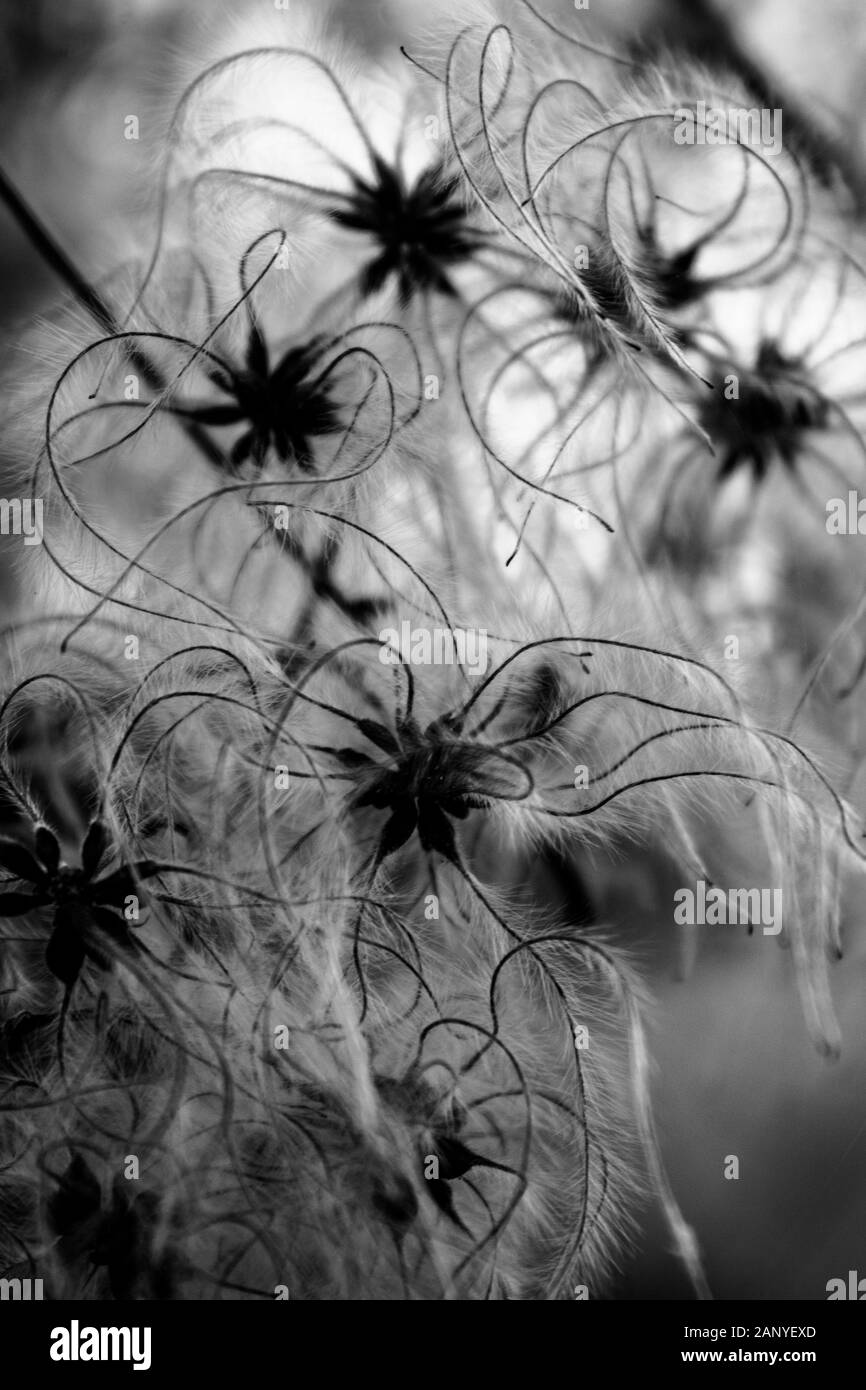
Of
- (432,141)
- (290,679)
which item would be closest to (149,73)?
(432,141)
